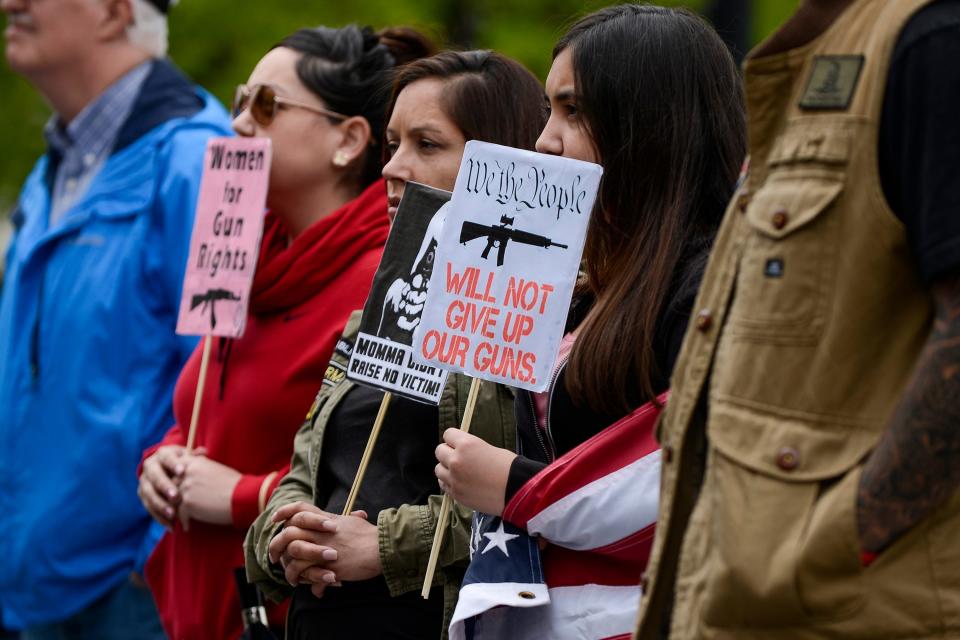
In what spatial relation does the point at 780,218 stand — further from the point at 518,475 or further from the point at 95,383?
the point at 95,383

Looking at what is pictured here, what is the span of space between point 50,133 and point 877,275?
4.48 metres

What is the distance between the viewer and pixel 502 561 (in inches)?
108

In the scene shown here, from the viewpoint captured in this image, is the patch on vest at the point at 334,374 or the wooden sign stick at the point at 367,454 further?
the patch on vest at the point at 334,374

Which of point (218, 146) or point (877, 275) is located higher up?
point (877, 275)

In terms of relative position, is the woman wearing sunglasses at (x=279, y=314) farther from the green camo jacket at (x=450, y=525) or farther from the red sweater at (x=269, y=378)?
the green camo jacket at (x=450, y=525)

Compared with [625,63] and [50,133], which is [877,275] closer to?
[625,63]

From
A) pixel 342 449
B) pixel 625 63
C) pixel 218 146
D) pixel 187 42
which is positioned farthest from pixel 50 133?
pixel 187 42

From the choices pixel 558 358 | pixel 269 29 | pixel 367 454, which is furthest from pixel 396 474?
pixel 269 29

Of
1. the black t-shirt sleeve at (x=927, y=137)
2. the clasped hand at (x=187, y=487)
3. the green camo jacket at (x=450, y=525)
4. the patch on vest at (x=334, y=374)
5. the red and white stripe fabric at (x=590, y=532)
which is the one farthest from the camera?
the clasped hand at (x=187, y=487)

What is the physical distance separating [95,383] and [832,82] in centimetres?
351

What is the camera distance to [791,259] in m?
1.92

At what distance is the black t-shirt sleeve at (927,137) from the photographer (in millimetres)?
1758

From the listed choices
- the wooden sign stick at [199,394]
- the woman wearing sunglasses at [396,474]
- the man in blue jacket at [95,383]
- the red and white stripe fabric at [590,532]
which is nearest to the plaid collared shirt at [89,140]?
the man in blue jacket at [95,383]

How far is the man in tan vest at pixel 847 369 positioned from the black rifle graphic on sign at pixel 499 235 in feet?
2.93
